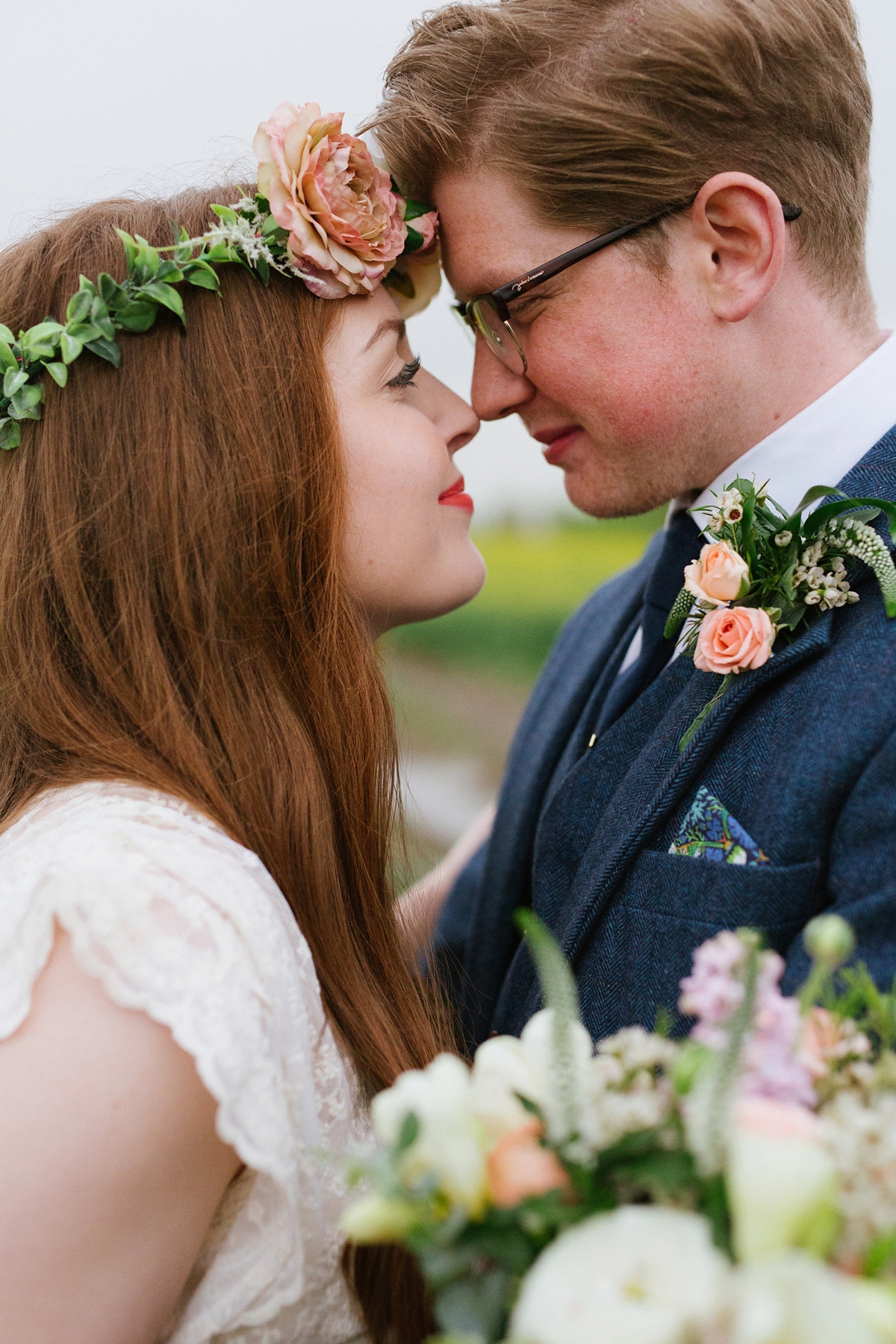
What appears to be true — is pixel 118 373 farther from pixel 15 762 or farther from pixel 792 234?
pixel 792 234

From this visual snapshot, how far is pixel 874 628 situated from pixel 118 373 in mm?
1202

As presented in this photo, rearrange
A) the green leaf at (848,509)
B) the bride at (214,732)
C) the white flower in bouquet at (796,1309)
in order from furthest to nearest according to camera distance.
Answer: the green leaf at (848,509) → the bride at (214,732) → the white flower in bouquet at (796,1309)

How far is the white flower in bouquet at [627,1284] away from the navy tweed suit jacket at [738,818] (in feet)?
2.34

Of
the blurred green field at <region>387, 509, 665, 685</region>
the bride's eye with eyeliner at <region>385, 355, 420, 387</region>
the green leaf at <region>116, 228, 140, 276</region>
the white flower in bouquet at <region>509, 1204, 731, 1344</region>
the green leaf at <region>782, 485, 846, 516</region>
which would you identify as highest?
the green leaf at <region>116, 228, 140, 276</region>

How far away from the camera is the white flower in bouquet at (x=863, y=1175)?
0.70 meters

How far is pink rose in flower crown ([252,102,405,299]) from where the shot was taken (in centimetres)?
176

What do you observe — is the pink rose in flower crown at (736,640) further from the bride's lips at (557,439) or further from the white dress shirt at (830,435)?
the bride's lips at (557,439)

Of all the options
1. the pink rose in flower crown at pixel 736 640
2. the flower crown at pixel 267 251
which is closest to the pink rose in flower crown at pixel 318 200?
the flower crown at pixel 267 251

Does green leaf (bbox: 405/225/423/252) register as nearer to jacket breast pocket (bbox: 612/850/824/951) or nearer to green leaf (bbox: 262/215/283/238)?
green leaf (bbox: 262/215/283/238)

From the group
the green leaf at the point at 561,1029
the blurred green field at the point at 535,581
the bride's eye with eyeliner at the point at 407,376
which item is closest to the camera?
the green leaf at the point at 561,1029

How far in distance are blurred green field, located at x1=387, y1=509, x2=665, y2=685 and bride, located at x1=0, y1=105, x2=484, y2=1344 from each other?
522cm

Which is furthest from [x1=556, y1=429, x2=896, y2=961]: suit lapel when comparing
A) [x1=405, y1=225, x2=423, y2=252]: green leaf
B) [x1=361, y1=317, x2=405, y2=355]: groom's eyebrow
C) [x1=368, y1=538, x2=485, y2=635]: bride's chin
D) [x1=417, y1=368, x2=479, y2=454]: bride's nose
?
[x1=405, y1=225, x2=423, y2=252]: green leaf

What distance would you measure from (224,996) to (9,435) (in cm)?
101

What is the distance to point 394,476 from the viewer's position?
1.89m
